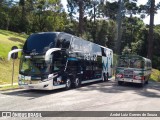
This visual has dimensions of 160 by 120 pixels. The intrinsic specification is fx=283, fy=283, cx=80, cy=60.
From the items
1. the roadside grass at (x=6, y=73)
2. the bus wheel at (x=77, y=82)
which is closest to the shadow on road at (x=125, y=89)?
the bus wheel at (x=77, y=82)

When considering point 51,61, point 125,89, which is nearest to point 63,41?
point 51,61

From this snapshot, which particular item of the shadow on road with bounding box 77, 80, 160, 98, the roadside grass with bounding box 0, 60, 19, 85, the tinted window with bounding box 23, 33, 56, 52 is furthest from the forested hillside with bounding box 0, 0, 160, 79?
the tinted window with bounding box 23, 33, 56, 52

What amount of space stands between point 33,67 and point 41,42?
5.71ft

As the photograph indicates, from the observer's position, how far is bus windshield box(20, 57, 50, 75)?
17.9 m

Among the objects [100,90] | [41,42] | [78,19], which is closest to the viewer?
[41,42]

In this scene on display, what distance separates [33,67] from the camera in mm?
18125

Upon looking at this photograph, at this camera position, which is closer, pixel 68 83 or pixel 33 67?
pixel 33 67

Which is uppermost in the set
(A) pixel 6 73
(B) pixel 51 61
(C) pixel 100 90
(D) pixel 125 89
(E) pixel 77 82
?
(B) pixel 51 61

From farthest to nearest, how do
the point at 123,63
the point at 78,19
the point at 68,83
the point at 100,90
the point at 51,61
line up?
the point at 78,19 < the point at 123,63 < the point at 100,90 < the point at 68,83 < the point at 51,61

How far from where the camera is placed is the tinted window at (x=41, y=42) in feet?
60.1

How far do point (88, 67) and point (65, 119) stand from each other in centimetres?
1493

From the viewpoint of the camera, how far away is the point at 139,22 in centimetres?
7506

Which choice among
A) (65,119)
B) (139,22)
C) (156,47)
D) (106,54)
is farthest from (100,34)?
(65,119)

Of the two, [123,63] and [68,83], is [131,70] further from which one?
[68,83]
